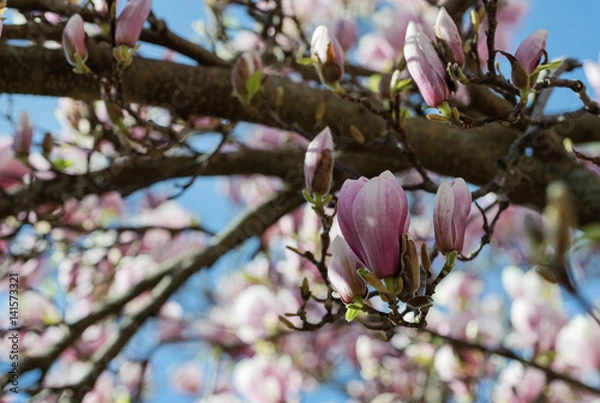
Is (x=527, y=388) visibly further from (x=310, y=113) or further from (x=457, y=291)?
(x=310, y=113)

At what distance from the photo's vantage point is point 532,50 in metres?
0.71

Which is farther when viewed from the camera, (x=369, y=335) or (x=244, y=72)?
(x=369, y=335)

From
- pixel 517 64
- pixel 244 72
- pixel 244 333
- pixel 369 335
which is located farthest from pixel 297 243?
pixel 517 64

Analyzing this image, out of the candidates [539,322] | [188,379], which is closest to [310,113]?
[539,322]

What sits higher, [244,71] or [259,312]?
[244,71]

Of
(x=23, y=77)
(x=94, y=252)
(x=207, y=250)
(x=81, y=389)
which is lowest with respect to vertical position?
(x=94, y=252)

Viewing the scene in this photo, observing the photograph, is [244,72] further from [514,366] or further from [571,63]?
[514,366]

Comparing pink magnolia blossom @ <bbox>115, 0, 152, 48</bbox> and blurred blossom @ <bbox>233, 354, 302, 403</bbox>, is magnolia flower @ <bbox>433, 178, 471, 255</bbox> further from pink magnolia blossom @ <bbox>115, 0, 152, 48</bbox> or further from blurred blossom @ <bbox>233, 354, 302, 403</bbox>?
blurred blossom @ <bbox>233, 354, 302, 403</bbox>

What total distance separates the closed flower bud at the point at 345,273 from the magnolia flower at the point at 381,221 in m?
0.02

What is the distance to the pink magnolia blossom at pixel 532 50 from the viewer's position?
71 centimetres

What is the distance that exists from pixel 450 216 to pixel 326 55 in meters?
0.34

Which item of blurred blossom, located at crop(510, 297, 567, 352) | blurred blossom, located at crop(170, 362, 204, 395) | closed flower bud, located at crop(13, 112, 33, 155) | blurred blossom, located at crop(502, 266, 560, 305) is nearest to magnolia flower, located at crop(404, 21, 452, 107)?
closed flower bud, located at crop(13, 112, 33, 155)

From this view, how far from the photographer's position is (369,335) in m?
2.36

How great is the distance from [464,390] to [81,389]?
1150 mm
